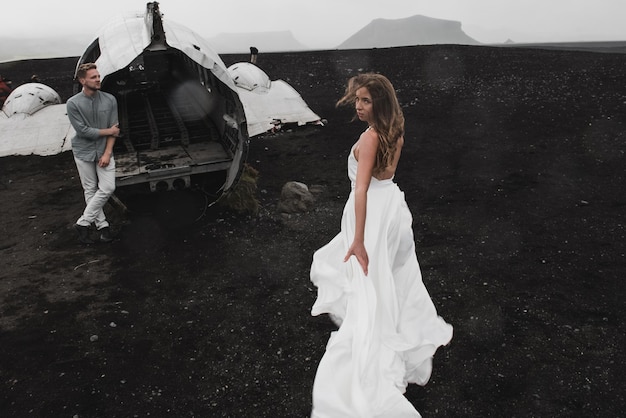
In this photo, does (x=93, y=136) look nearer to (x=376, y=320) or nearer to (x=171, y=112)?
(x=376, y=320)

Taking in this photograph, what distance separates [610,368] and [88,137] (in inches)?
306

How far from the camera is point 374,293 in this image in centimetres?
392

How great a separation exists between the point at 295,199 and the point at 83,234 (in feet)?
13.1

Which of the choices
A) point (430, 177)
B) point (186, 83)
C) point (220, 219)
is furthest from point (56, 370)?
point (186, 83)

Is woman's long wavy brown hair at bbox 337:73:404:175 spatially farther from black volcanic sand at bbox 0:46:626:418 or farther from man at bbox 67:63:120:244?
man at bbox 67:63:120:244

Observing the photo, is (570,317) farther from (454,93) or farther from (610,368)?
(454,93)

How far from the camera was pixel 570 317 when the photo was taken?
5.77 m

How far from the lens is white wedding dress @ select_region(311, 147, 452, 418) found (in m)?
3.51

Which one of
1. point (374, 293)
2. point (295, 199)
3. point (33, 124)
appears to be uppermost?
point (33, 124)

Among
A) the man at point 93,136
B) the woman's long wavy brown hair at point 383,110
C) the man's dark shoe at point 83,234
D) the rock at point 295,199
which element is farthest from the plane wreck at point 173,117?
the woman's long wavy brown hair at point 383,110

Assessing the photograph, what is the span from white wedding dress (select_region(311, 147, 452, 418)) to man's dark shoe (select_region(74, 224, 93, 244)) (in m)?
5.28

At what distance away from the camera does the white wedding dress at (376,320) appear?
11.5 feet

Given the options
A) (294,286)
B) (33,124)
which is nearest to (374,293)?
(294,286)

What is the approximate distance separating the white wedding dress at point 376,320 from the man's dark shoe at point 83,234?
208 inches
